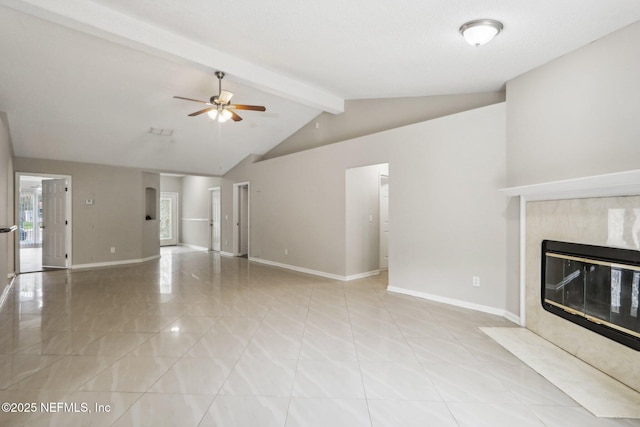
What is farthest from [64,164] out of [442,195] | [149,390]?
[442,195]

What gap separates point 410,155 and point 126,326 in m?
4.22

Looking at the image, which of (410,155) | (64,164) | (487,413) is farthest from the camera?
(64,164)

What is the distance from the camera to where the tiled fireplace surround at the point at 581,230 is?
2.23 metres

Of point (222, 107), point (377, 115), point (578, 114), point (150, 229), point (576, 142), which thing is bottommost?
point (150, 229)

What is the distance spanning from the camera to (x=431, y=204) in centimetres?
435

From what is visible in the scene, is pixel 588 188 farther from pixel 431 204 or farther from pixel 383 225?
pixel 383 225

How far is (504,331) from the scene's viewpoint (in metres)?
3.22

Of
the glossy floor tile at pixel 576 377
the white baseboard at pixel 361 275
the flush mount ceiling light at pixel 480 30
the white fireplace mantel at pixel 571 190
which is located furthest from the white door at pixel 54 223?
the white fireplace mantel at pixel 571 190

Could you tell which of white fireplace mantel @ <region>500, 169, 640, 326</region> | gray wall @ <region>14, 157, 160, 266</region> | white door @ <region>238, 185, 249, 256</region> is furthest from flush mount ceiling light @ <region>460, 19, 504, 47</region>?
gray wall @ <region>14, 157, 160, 266</region>

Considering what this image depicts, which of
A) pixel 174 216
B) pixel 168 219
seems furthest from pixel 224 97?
pixel 168 219

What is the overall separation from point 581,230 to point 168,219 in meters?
11.7

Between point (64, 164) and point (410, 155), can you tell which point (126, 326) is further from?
point (64, 164)

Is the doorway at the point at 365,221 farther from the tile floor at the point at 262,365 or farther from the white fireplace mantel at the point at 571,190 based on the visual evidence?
the white fireplace mantel at the point at 571,190

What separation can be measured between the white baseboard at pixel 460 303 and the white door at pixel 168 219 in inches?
361
